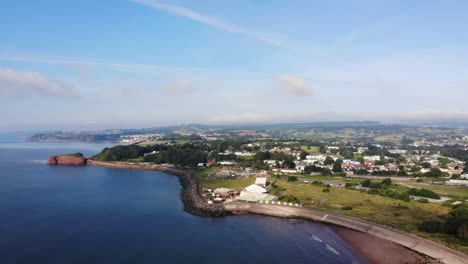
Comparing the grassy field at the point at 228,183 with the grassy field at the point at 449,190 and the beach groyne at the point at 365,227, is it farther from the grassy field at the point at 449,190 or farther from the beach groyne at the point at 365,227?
the grassy field at the point at 449,190

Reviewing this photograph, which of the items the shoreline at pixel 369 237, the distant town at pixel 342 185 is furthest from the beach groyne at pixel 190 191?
the distant town at pixel 342 185

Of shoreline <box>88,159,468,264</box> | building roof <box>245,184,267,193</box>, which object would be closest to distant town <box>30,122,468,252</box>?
building roof <box>245,184,267,193</box>

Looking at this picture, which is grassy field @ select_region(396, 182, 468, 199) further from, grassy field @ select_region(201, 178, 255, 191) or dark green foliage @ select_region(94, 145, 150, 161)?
dark green foliage @ select_region(94, 145, 150, 161)

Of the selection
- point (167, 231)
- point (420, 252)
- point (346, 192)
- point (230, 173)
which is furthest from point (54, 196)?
point (420, 252)

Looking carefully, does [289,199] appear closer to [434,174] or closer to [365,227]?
[365,227]

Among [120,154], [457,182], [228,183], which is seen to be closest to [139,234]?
[228,183]

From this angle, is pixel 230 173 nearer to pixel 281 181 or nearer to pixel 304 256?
pixel 281 181
